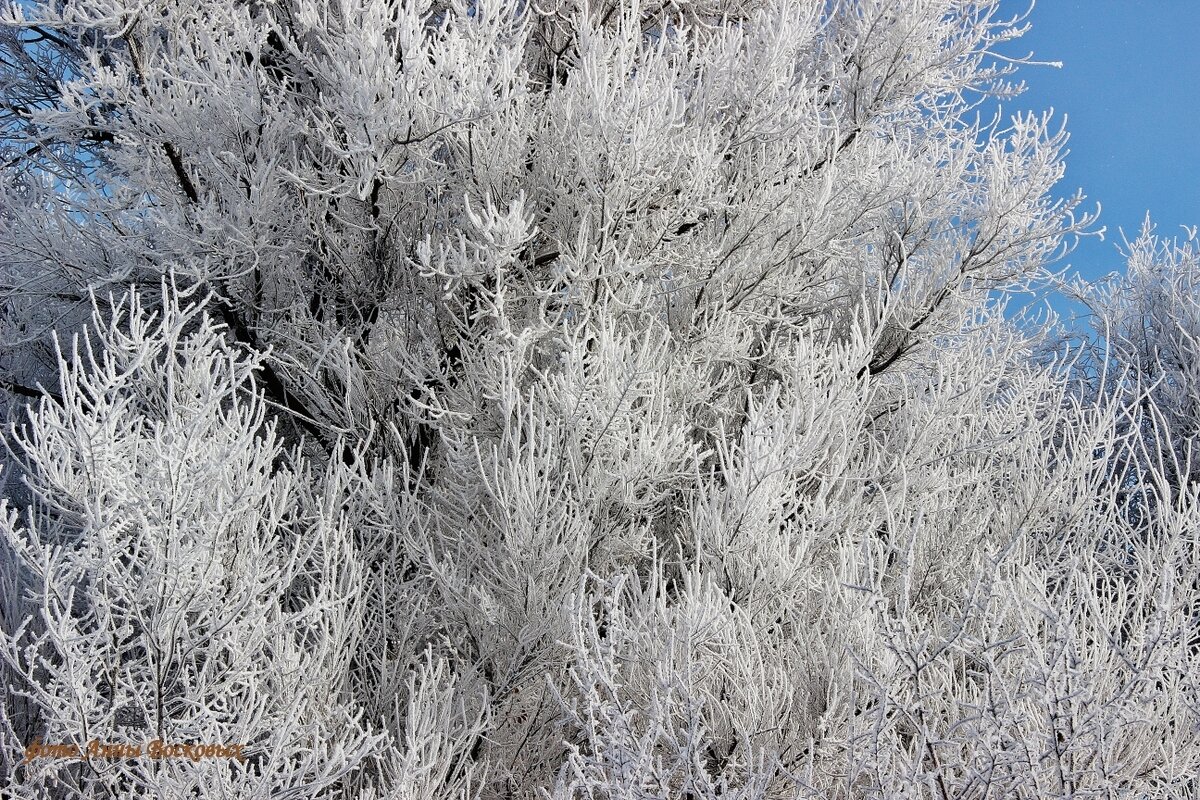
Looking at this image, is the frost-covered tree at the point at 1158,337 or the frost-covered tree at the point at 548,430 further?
the frost-covered tree at the point at 1158,337

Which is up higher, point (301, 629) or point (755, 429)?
point (755, 429)

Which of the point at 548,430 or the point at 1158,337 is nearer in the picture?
the point at 548,430

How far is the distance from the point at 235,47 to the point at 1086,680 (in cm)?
488

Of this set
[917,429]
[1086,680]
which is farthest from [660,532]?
[1086,680]

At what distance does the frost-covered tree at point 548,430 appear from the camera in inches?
110

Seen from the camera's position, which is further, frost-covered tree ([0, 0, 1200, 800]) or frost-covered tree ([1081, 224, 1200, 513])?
frost-covered tree ([1081, 224, 1200, 513])

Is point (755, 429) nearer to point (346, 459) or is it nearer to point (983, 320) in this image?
point (346, 459)

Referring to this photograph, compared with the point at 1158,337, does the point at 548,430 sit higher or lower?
lower

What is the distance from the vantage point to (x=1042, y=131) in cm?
491

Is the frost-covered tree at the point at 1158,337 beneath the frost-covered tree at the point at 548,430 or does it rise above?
above

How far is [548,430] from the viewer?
12.5 ft

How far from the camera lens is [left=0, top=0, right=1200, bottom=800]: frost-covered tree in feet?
9.20

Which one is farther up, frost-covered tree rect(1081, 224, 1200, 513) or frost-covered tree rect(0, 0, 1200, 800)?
frost-covered tree rect(1081, 224, 1200, 513)

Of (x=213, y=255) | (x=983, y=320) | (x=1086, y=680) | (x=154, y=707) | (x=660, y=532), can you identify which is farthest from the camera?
(x=983, y=320)
